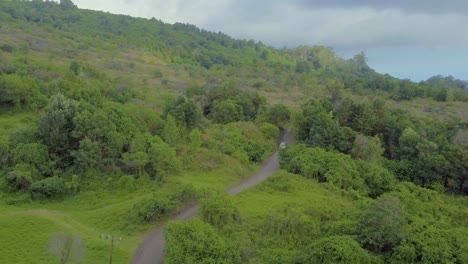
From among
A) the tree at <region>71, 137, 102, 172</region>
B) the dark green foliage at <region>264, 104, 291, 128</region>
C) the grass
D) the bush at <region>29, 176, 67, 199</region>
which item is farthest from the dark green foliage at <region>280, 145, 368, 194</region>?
the bush at <region>29, 176, 67, 199</region>

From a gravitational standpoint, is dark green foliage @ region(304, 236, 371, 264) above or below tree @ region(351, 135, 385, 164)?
below

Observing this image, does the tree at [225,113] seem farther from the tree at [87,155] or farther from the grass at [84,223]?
the tree at [87,155]

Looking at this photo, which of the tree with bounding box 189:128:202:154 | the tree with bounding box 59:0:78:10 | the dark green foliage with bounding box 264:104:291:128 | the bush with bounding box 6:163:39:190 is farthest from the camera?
the tree with bounding box 59:0:78:10

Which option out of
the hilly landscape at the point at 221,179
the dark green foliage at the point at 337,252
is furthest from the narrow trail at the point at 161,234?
the dark green foliage at the point at 337,252

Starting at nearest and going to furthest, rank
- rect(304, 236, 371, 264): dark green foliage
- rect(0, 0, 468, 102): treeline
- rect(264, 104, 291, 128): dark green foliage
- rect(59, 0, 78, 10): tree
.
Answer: rect(304, 236, 371, 264): dark green foliage → rect(264, 104, 291, 128): dark green foliage → rect(0, 0, 468, 102): treeline → rect(59, 0, 78, 10): tree

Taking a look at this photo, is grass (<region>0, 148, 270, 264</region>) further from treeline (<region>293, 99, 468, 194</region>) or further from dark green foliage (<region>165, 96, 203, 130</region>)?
treeline (<region>293, 99, 468, 194</region>)

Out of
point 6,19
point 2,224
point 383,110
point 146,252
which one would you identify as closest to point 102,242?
point 146,252

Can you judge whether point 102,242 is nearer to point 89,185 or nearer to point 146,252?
point 146,252
